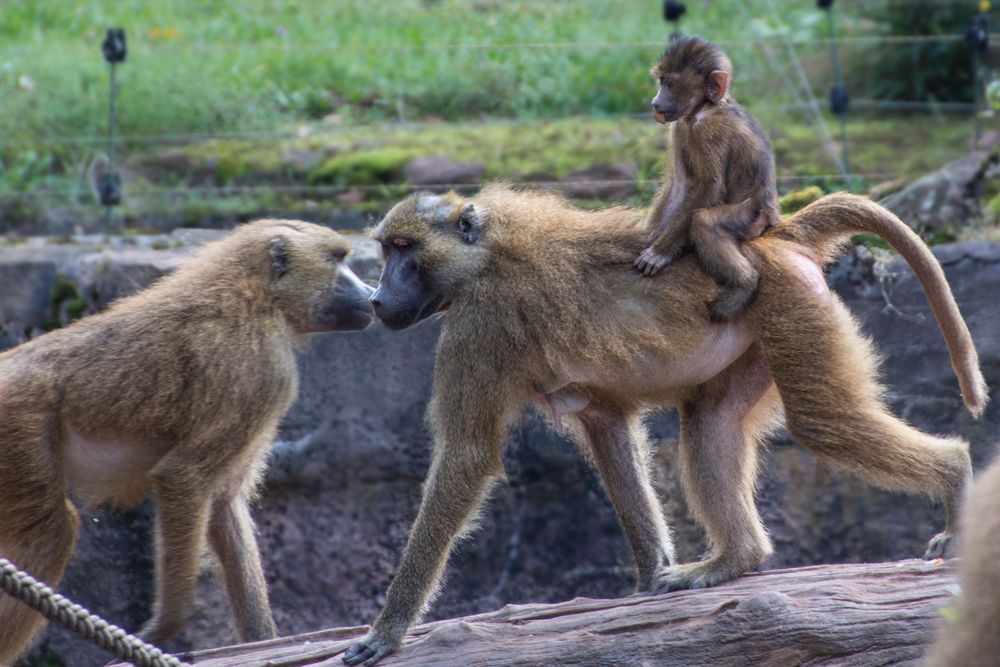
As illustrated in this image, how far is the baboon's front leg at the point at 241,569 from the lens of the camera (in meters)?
5.18

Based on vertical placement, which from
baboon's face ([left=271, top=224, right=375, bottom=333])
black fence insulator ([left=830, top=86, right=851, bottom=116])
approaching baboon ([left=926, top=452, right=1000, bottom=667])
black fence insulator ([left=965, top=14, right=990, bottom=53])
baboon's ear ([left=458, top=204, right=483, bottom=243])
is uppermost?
black fence insulator ([left=965, top=14, right=990, bottom=53])

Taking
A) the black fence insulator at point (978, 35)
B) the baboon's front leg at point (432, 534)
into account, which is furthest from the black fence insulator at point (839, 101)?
the baboon's front leg at point (432, 534)

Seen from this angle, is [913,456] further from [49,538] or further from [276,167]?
[276,167]

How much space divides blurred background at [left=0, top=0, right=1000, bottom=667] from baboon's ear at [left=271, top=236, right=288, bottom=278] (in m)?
1.01

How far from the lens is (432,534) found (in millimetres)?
4414

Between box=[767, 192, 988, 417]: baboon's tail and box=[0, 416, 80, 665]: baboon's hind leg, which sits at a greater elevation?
box=[767, 192, 988, 417]: baboon's tail

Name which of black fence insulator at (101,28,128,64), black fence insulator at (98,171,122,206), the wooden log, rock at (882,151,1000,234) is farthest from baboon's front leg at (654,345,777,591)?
black fence insulator at (101,28,128,64)

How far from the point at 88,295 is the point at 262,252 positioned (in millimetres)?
1604

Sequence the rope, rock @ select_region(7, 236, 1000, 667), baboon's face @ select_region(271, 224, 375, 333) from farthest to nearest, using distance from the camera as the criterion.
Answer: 1. rock @ select_region(7, 236, 1000, 667)
2. baboon's face @ select_region(271, 224, 375, 333)
3. the rope

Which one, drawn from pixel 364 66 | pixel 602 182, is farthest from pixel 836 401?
pixel 364 66

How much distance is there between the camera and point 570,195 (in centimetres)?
770

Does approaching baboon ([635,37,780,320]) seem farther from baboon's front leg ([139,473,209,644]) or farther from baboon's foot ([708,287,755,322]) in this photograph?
baboon's front leg ([139,473,209,644])

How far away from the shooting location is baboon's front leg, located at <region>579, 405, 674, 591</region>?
16.1ft

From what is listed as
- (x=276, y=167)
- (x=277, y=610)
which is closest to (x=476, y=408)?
(x=277, y=610)
